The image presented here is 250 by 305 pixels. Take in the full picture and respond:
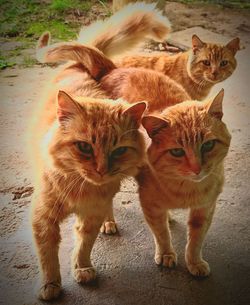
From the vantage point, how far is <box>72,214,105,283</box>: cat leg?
119cm

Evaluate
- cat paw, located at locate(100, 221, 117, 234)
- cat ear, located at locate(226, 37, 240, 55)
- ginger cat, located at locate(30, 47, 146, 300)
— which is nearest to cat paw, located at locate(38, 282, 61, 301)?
ginger cat, located at locate(30, 47, 146, 300)

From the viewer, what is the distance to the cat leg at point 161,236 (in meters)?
1.21

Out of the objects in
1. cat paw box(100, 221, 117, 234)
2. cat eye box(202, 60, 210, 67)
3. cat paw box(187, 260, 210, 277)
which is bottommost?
cat paw box(100, 221, 117, 234)

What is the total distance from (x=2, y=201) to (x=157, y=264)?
23.2 inches

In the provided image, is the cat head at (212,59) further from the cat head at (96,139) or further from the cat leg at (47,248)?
the cat leg at (47,248)

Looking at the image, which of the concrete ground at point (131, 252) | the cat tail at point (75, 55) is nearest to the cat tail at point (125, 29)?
the cat tail at point (75, 55)

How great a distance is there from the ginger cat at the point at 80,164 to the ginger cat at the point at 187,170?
0.07 metres

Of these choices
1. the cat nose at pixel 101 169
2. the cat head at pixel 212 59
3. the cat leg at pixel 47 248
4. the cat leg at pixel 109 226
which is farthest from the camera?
the cat head at pixel 212 59

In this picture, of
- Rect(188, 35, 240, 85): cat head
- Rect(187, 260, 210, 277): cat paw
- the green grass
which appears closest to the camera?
Rect(187, 260, 210, 277): cat paw

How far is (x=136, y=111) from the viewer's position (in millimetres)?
1034

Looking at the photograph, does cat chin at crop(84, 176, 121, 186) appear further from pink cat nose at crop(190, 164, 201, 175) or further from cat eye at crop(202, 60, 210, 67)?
cat eye at crop(202, 60, 210, 67)

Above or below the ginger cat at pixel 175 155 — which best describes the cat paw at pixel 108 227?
below

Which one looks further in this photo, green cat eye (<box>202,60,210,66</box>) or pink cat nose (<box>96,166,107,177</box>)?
green cat eye (<box>202,60,210,66</box>)

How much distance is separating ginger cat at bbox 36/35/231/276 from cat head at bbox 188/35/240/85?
0.52 metres
